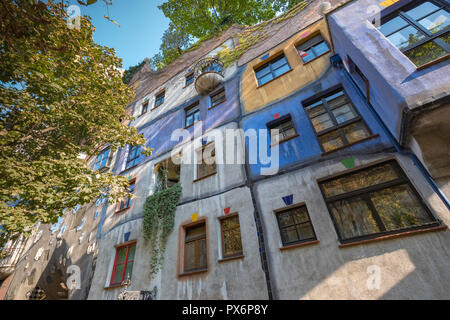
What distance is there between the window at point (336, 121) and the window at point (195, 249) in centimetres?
492

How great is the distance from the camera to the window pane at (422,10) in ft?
16.1

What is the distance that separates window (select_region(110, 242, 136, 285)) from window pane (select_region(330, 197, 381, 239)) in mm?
7617

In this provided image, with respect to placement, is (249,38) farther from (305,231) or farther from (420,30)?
(305,231)

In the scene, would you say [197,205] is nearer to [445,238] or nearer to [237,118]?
[237,118]

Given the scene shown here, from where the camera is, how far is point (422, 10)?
503cm

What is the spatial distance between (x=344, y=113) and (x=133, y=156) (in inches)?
441

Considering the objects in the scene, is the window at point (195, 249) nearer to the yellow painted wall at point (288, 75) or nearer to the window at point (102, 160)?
the yellow painted wall at point (288, 75)

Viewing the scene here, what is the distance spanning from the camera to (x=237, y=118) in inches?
342

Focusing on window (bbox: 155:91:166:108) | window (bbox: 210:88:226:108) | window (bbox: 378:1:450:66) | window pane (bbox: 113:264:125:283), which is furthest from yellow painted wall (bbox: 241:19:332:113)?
window pane (bbox: 113:264:125:283)

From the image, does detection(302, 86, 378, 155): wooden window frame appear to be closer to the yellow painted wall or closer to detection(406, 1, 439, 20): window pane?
the yellow painted wall

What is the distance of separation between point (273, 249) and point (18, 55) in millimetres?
9623

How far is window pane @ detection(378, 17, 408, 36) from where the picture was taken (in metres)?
5.08

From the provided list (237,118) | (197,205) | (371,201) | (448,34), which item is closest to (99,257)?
(197,205)

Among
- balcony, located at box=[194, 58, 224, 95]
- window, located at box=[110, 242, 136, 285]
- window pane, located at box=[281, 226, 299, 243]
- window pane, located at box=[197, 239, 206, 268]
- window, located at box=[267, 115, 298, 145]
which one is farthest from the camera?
balcony, located at box=[194, 58, 224, 95]
